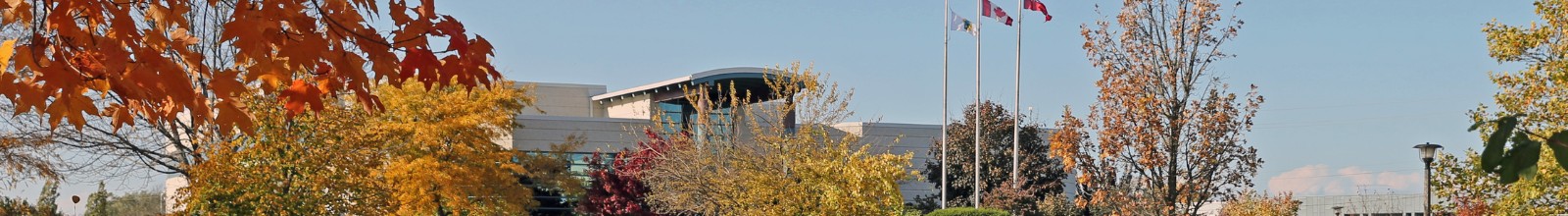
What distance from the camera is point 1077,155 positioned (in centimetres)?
2139

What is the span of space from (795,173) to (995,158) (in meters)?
26.1

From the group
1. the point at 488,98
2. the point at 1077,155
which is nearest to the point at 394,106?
the point at 488,98

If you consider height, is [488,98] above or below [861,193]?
above

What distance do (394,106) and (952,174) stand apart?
2037 cm

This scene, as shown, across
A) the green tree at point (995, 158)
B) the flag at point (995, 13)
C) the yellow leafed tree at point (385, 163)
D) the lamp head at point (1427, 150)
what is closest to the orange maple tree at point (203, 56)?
the yellow leafed tree at point (385, 163)

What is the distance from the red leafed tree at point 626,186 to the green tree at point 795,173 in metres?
3.69

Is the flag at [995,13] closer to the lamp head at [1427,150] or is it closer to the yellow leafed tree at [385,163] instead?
the yellow leafed tree at [385,163]

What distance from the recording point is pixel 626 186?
40562 mm

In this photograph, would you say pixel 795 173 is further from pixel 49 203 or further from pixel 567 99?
pixel 567 99

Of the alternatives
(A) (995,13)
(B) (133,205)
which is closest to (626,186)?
(A) (995,13)

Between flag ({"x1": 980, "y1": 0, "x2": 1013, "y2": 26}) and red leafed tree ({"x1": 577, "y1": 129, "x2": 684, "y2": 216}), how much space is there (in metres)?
8.69

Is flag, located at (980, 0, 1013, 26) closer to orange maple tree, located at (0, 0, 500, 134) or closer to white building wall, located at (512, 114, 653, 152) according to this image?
white building wall, located at (512, 114, 653, 152)

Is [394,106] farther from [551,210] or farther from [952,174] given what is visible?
[952,174]

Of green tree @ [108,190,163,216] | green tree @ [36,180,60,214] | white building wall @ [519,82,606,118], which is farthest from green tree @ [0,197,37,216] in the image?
green tree @ [108,190,163,216]
